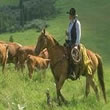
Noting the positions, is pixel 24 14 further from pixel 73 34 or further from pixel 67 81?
pixel 73 34

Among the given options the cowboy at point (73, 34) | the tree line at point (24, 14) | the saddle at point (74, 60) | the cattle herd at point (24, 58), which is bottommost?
the tree line at point (24, 14)

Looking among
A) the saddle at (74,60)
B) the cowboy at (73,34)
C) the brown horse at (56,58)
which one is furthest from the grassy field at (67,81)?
the cowboy at (73,34)

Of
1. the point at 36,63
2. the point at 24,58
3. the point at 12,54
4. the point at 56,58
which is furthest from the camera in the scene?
the point at 24,58

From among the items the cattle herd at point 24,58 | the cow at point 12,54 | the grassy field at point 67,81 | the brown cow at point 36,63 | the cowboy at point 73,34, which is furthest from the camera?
the cow at point 12,54

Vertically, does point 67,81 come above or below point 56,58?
below

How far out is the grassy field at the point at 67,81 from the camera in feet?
43.5

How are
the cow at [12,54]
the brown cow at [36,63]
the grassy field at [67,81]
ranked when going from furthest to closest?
the cow at [12,54] < the brown cow at [36,63] < the grassy field at [67,81]

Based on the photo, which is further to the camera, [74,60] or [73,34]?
[73,34]

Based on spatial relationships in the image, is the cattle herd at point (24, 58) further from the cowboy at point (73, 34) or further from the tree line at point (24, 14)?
the tree line at point (24, 14)

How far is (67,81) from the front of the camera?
1923cm

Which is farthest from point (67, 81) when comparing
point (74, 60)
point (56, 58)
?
point (74, 60)

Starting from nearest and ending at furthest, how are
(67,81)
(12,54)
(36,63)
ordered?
(67,81)
(36,63)
(12,54)

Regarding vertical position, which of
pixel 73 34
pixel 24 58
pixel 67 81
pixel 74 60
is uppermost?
pixel 73 34

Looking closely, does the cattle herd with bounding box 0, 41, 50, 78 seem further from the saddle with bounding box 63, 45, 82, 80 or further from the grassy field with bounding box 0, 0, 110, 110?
the saddle with bounding box 63, 45, 82, 80
